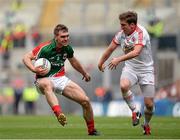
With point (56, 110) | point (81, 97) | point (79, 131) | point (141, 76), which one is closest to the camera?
point (56, 110)

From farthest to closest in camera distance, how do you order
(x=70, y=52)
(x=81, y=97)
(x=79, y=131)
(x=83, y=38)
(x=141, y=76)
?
1. (x=83, y=38)
2. (x=79, y=131)
3. (x=141, y=76)
4. (x=70, y=52)
5. (x=81, y=97)

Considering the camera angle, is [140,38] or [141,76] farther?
[141,76]

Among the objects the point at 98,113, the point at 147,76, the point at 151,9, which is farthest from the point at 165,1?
the point at 147,76

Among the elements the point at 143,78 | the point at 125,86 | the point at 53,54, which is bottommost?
the point at 125,86

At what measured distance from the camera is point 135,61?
1850 cm

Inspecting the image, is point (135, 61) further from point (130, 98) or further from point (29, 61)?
point (29, 61)

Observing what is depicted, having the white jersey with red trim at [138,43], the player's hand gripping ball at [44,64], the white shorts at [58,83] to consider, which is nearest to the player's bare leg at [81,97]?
the white shorts at [58,83]

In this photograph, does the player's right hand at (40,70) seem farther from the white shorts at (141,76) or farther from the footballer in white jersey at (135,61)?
the white shorts at (141,76)

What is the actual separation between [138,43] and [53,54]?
1805 millimetres

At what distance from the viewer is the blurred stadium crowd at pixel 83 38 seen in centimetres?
4256

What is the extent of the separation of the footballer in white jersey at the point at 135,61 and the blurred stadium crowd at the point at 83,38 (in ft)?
65.7

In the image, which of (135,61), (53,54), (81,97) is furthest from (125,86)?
(53,54)

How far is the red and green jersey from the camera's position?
17.2 meters

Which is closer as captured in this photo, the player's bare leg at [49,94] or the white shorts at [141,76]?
the player's bare leg at [49,94]
